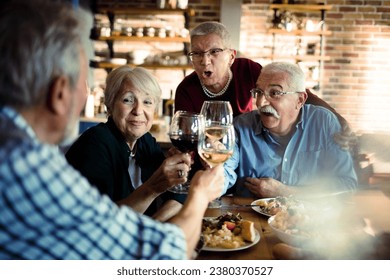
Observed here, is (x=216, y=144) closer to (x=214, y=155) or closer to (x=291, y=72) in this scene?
(x=214, y=155)

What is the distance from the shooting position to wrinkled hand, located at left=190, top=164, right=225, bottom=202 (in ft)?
2.40

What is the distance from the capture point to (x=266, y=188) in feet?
4.20

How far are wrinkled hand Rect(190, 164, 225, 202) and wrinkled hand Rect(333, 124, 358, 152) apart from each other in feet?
3.03

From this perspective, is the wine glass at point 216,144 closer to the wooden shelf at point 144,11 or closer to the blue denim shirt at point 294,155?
the blue denim shirt at point 294,155

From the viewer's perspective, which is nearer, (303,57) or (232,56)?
(232,56)

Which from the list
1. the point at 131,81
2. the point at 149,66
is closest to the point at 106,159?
the point at 131,81

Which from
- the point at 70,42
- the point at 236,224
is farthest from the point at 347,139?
the point at 70,42

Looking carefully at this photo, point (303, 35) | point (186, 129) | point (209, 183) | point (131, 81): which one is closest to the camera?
point (209, 183)

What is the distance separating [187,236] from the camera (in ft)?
2.23

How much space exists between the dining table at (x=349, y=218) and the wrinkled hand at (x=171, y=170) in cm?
13

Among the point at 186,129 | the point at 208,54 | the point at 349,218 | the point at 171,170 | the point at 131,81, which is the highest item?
the point at 208,54

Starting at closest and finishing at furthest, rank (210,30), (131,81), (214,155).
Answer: (214,155)
(131,81)
(210,30)

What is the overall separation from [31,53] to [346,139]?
1312 mm

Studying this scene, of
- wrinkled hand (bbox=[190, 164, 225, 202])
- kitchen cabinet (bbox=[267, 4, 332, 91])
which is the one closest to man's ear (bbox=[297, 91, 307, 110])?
wrinkled hand (bbox=[190, 164, 225, 202])
